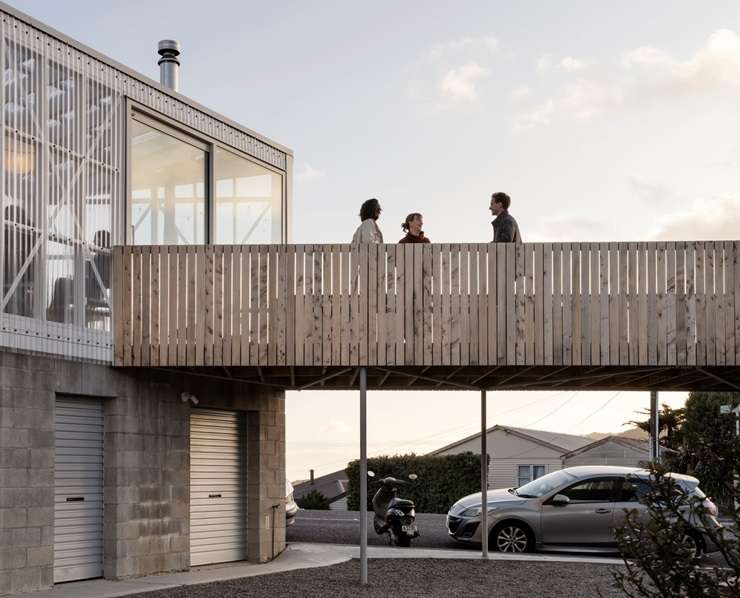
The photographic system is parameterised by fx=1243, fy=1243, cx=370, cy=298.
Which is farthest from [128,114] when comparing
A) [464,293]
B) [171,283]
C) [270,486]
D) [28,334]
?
[270,486]

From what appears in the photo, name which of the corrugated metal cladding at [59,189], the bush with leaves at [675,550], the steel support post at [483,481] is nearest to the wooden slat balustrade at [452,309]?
the corrugated metal cladding at [59,189]

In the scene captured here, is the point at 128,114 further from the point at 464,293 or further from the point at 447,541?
the point at 447,541

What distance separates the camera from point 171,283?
15586mm

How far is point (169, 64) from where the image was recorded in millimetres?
18859

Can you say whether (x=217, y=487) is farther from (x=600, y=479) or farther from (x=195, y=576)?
(x=600, y=479)

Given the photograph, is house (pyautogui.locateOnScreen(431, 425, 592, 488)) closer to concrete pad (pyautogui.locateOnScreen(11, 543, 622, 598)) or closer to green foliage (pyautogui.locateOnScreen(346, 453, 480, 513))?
green foliage (pyautogui.locateOnScreen(346, 453, 480, 513))

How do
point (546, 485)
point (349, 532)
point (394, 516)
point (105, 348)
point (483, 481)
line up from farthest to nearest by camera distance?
point (349, 532) → point (394, 516) → point (546, 485) → point (483, 481) → point (105, 348)

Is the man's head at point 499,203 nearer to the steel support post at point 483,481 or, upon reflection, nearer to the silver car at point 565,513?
the steel support post at point 483,481

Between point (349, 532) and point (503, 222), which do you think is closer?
point (503, 222)

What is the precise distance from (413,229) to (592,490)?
6.66 meters

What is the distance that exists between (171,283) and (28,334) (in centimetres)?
237

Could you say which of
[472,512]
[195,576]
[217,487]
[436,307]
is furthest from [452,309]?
[472,512]

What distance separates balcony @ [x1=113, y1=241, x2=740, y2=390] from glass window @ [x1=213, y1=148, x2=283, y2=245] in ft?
10.6

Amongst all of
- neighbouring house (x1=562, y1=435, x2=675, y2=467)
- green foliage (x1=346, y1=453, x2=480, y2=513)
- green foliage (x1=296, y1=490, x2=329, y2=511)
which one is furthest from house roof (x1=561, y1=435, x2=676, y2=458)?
green foliage (x1=346, y1=453, x2=480, y2=513)
